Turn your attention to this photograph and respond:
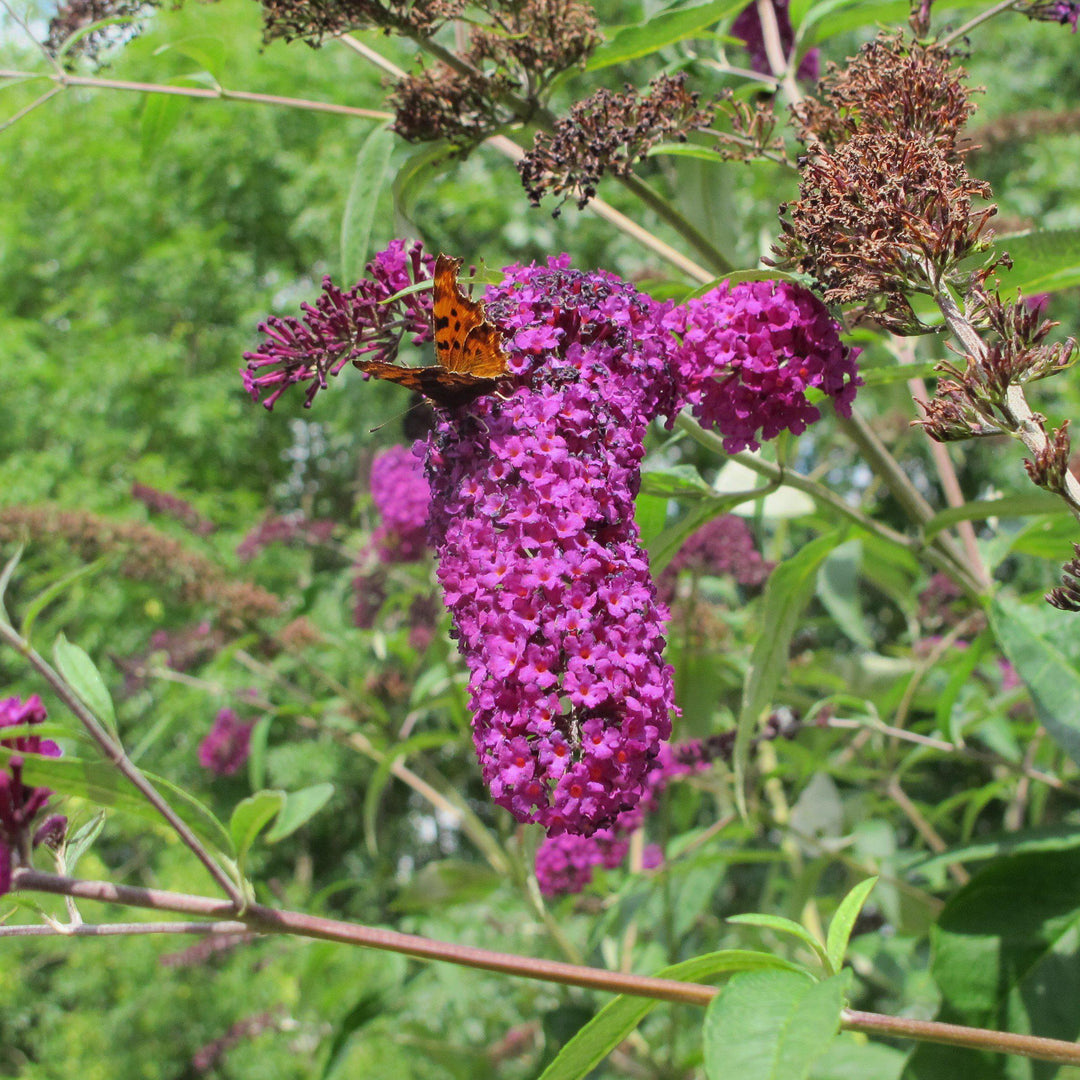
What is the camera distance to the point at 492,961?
77 cm

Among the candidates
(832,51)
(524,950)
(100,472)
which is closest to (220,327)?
(100,472)

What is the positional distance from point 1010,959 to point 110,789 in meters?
0.95

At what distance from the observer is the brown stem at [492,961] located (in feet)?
2.32

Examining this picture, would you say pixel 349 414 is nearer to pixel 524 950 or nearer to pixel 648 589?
pixel 524 950

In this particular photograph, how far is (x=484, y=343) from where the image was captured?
86cm

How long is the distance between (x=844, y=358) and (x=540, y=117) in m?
0.48

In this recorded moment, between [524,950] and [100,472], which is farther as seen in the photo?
[100,472]

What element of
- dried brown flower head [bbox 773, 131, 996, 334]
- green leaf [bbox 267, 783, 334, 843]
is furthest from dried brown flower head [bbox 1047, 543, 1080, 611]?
green leaf [bbox 267, 783, 334, 843]

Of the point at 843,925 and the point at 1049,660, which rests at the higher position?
the point at 1049,660

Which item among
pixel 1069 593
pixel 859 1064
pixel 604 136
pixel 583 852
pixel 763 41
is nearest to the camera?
pixel 1069 593

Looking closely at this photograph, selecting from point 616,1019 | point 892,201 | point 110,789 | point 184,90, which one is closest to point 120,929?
point 110,789

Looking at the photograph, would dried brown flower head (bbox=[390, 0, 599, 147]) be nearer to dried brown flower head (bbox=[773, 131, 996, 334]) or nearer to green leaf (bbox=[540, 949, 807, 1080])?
dried brown flower head (bbox=[773, 131, 996, 334])

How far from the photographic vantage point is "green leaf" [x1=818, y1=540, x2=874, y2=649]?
6.34 ft

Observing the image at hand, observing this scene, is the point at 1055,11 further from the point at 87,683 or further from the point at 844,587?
the point at 87,683
